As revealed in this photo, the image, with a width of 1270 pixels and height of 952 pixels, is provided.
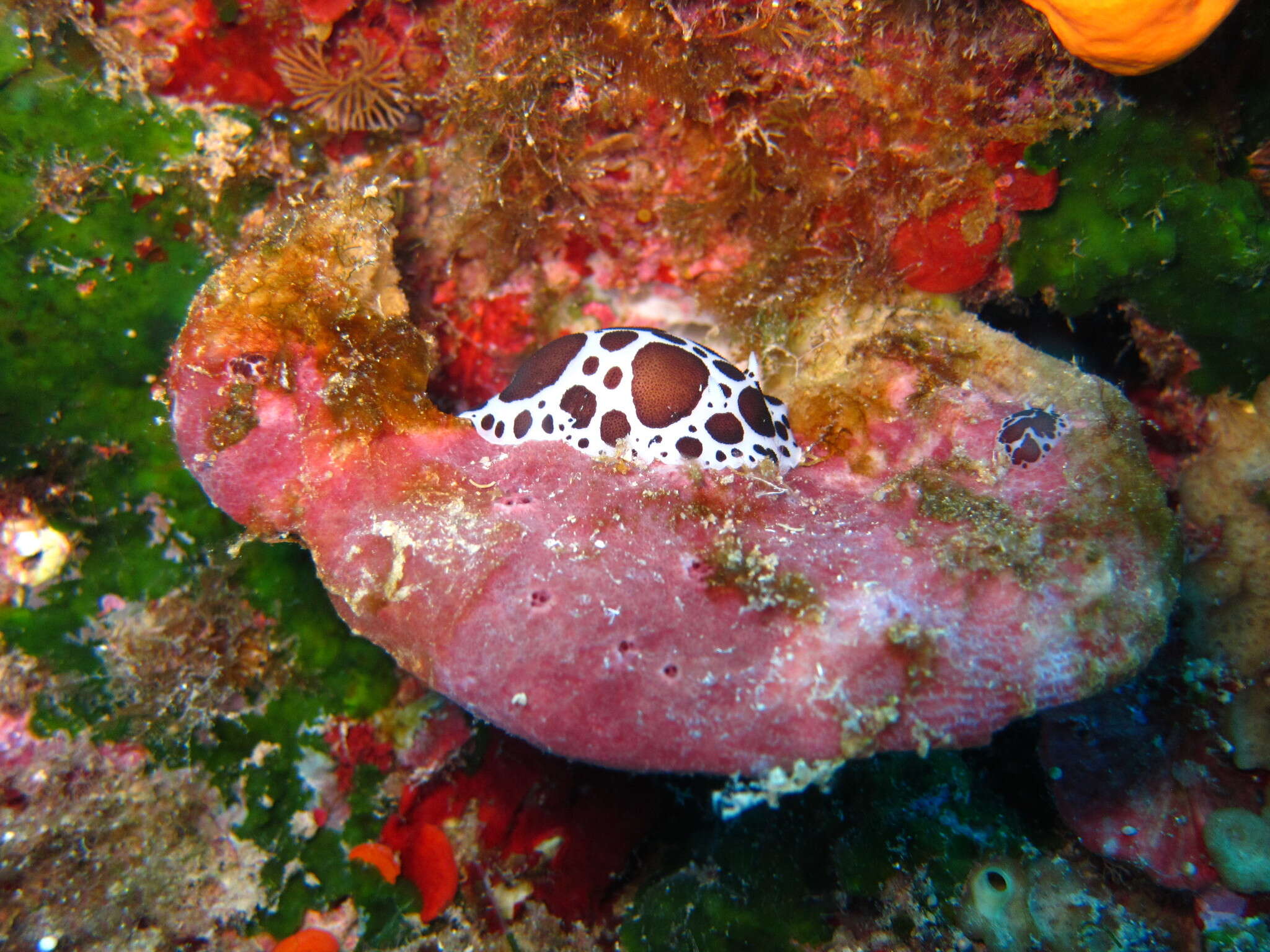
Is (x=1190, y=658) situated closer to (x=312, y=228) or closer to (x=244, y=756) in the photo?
(x=312, y=228)

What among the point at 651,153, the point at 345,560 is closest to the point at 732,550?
the point at 345,560

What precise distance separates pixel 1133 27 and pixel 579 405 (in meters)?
3.14

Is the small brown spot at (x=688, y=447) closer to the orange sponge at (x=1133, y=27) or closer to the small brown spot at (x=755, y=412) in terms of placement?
the small brown spot at (x=755, y=412)

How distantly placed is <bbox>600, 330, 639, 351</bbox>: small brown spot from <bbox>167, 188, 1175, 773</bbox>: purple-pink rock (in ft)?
3.31

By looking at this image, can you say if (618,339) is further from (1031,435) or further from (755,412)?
(1031,435)

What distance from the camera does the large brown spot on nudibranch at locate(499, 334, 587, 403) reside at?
12.9 ft

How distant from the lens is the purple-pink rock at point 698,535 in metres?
2.47

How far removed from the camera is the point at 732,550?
2705mm

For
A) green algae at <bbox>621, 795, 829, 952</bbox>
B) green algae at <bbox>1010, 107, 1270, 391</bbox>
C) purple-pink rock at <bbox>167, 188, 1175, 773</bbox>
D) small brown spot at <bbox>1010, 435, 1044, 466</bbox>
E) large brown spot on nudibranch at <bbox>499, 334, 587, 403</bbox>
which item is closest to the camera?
purple-pink rock at <bbox>167, 188, 1175, 773</bbox>

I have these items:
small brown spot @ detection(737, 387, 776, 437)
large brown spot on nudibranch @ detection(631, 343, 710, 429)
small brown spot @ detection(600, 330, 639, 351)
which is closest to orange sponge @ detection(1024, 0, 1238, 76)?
small brown spot @ detection(737, 387, 776, 437)

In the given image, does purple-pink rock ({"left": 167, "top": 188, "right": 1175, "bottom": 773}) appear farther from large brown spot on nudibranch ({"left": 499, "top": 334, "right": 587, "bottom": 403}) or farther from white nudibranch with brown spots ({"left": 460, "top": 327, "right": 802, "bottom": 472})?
large brown spot on nudibranch ({"left": 499, "top": 334, "right": 587, "bottom": 403})

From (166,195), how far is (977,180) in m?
5.00

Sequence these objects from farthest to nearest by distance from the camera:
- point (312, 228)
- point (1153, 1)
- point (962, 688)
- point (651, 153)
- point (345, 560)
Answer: point (651, 153) < point (312, 228) < point (345, 560) < point (1153, 1) < point (962, 688)

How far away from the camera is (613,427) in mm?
3680
